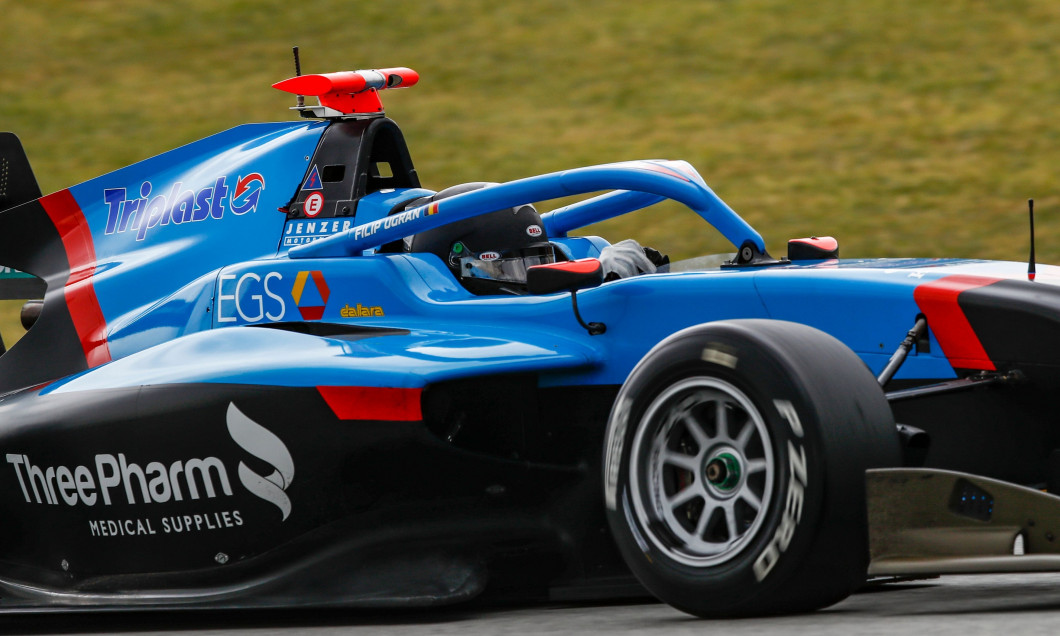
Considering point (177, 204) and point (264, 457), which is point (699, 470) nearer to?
point (264, 457)

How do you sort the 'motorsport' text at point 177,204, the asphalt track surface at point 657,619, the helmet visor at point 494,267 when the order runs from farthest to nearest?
the 'motorsport' text at point 177,204
the helmet visor at point 494,267
the asphalt track surface at point 657,619

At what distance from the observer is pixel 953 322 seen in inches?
166

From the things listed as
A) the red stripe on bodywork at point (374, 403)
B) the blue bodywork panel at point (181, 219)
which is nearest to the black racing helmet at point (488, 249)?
the blue bodywork panel at point (181, 219)

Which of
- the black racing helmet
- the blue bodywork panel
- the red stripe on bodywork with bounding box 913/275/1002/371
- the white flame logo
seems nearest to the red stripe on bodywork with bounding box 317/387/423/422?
the white flame logo

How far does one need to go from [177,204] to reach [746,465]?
136 inches

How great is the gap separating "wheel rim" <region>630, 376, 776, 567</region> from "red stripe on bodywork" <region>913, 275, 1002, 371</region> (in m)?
0.70

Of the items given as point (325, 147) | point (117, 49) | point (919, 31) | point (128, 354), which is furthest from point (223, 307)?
point (117, 49)

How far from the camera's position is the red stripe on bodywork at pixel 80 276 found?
20.2 ft

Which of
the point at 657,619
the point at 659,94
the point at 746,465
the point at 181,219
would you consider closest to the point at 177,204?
the point at 181,219

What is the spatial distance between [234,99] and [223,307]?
13.0 meters

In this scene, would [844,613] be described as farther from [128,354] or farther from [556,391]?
[128,354]

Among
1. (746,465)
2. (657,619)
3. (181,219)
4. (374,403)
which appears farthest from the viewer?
(181,219)

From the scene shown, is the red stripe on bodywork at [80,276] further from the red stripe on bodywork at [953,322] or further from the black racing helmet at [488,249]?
the red stripe on bodywork at [953,322]

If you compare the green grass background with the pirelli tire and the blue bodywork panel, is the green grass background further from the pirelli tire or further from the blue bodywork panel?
the pirelli tire
